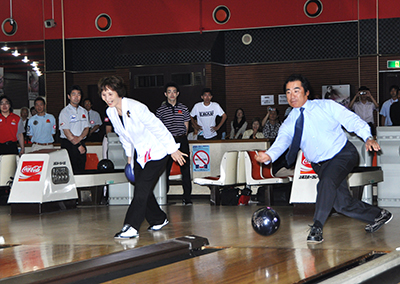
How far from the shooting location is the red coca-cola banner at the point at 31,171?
6.40 metres

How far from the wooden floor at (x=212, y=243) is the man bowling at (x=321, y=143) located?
0.30 meters

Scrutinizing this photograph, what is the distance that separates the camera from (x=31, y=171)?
6.43m

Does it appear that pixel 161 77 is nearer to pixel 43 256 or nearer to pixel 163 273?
pixel 43 256

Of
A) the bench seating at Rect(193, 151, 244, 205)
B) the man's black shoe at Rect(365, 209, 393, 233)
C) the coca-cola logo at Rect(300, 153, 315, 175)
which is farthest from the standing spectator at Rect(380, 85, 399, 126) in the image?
the man's black shoe at Rect(365, 209, 393, 233)

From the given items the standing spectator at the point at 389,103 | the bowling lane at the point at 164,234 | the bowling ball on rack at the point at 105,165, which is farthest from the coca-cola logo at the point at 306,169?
the standing spectator at the point at 389,103

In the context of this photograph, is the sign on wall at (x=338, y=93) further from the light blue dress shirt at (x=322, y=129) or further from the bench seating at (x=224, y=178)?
the light blue dress shirt at (x=322, y=129)

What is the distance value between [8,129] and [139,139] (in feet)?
13.0

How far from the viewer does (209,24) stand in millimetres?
12406

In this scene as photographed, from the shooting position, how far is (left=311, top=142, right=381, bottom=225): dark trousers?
4.14 metres

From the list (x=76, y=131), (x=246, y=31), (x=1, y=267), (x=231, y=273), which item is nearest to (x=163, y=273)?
(x=231, y=273)

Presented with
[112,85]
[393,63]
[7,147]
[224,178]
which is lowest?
[224,178]

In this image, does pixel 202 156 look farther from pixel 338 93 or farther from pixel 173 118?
pixel 338 93

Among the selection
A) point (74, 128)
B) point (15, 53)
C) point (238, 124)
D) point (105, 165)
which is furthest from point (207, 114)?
point (15, 53)

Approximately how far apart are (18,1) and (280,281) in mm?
12066
